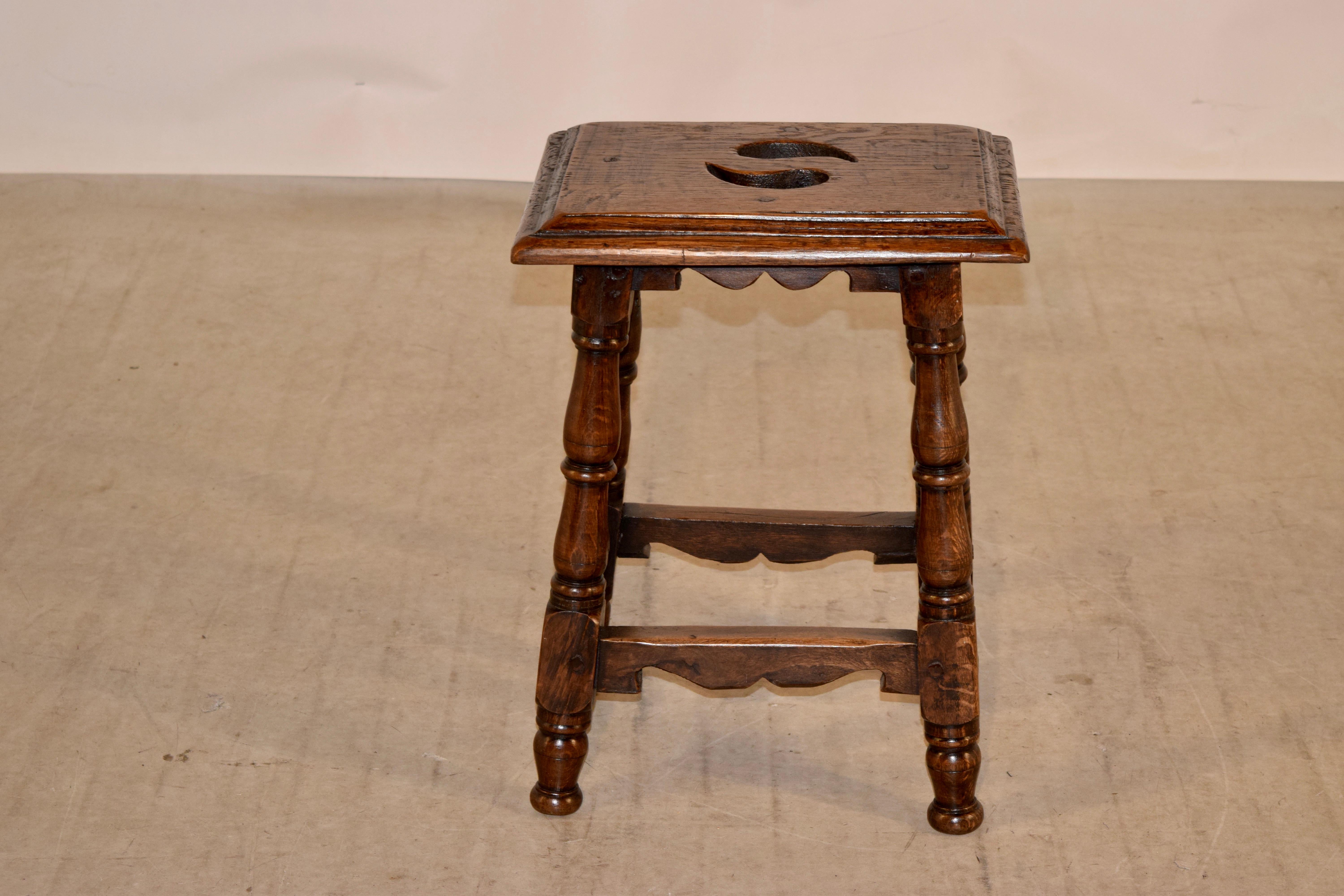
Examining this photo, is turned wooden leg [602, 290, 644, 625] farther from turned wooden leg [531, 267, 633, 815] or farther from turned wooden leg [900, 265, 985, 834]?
turned wooden leg [900, 265, 985, 834]

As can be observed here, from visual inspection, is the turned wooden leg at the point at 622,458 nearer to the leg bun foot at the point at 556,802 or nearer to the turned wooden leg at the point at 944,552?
the leg bun foot at the point at 556,802

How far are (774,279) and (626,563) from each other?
94 cm

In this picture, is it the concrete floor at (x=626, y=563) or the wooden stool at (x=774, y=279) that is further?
the concrete floor at (x=626, y=563)

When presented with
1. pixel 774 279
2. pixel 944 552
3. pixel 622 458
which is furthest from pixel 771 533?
pixel 774 279

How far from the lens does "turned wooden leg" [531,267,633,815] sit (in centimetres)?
178

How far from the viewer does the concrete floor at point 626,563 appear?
1974 mm

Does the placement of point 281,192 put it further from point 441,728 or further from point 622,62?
point 441,728

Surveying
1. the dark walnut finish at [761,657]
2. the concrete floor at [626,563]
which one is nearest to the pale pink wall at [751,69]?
the concrete floor at [626,563]

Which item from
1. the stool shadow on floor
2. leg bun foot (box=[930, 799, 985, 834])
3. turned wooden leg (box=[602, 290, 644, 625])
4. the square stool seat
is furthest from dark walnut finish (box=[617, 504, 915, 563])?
the square stool seat

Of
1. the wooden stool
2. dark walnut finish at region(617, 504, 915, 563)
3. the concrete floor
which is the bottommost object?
the concrete floor

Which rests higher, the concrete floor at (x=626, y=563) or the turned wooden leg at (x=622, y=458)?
the turned wooden leg at (x=622, y=458)

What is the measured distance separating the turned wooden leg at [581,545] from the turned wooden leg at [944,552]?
347 mm

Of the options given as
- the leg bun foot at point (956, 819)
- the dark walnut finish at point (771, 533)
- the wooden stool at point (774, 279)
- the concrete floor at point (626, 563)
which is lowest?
the concrete floor at point (626, 563)

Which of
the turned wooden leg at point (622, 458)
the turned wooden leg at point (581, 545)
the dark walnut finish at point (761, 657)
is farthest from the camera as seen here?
the turned wooden leg at point (622, 458)
